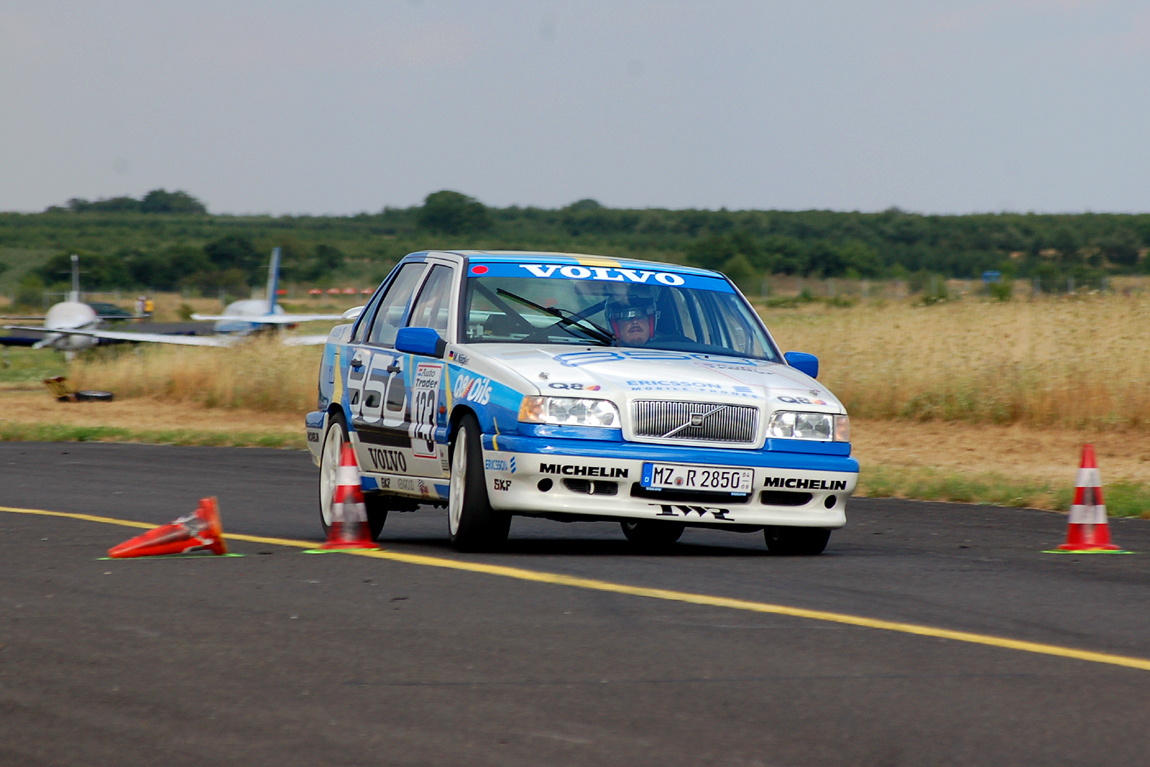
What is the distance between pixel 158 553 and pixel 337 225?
173301 millimetres

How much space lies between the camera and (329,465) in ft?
37.0

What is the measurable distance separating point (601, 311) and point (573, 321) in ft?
0.69

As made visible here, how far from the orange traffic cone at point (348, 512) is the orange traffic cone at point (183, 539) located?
65 centimetres

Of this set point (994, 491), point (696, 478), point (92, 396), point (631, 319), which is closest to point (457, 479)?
point (696, 478)

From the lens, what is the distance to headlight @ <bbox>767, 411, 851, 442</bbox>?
9.34 metres

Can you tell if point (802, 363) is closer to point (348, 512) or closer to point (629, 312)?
point (629, 312)

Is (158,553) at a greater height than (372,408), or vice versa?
(372,408)

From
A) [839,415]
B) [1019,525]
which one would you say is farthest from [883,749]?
[1019,525]

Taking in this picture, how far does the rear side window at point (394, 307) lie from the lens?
36.1 ft

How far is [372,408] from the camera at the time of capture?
10820 millimetres

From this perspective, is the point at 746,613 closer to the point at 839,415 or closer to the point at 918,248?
the point at 839,415

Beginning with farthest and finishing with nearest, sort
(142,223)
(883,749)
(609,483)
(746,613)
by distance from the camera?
(142,223)
(609,483)
(746,613)
(883,749)

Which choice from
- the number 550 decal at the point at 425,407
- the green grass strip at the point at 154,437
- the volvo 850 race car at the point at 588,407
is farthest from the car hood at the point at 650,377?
the green grass strip at the point at 154,437

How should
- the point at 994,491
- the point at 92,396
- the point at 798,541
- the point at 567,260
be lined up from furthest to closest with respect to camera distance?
the point at 92,396 < the point at 994,491 < the point at 567,260 < the point at 798,541
